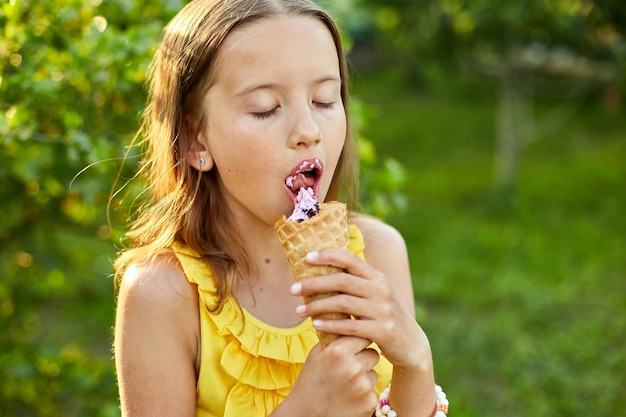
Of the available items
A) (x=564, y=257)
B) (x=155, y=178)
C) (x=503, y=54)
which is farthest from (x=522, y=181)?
(x=155, y=178)

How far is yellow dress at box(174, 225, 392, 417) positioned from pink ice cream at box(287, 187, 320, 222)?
364 mm

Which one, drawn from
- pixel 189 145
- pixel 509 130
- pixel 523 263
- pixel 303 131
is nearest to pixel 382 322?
pixel 303 131

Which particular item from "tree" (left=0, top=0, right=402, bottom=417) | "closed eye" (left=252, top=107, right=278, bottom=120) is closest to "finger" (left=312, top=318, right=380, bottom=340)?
"closed eye" (left=252, top=107, right=278, bottom=120)

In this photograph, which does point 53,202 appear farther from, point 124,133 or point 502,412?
point 502,412

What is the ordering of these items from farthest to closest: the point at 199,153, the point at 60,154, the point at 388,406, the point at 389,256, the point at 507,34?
1. the point at 507,34
2. the point at 60,154
3. the point at 389,256
4. the point at 199,153
5. the point at 388,406

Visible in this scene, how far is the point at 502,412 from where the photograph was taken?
15.2ft

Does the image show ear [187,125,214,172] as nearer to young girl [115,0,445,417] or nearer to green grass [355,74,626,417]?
young girl [115,0,445,417]

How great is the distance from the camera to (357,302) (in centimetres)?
167

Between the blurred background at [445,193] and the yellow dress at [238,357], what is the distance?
662mm

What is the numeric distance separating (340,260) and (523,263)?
538 centimetres

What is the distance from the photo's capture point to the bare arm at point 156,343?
6.29 ft

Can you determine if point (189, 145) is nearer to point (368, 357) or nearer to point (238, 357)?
point (238, 357)

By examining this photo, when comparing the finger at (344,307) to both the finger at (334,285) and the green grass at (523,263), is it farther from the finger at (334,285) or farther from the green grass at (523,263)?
the green grass at (523,263)

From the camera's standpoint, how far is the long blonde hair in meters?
1.94
